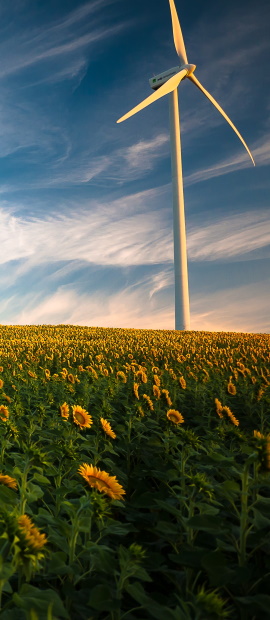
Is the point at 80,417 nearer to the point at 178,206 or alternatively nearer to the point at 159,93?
the point at 159,93

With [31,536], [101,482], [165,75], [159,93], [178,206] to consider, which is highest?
[165,75]

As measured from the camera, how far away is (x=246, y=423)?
20.0ft

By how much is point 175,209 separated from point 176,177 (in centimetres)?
239

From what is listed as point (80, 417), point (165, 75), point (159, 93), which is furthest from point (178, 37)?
point (80, 417)

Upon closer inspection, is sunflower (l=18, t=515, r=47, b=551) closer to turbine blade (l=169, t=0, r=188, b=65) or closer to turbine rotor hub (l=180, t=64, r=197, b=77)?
turbine rotor hub (l=180, t=64, r=197, b=77)

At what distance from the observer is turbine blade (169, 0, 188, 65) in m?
34.0

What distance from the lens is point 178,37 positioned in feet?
114

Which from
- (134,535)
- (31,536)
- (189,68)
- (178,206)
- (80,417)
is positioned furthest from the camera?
(178,206)

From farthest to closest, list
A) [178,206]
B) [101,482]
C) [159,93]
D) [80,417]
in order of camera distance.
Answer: [178,206], [159,93], [80,417], [101,482]

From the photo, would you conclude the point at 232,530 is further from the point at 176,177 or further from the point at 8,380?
the point at 176,177

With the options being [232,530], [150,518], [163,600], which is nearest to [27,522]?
[163,600]

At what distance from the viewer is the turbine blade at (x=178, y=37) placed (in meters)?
34.0

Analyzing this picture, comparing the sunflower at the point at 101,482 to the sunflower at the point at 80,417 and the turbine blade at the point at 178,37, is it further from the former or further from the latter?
the turbine blade at the point at 178,37

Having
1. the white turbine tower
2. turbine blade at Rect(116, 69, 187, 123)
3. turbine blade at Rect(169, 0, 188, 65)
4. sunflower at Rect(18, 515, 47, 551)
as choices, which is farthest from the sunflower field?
turbine blade at Rect(169, 0, 188, 65)
